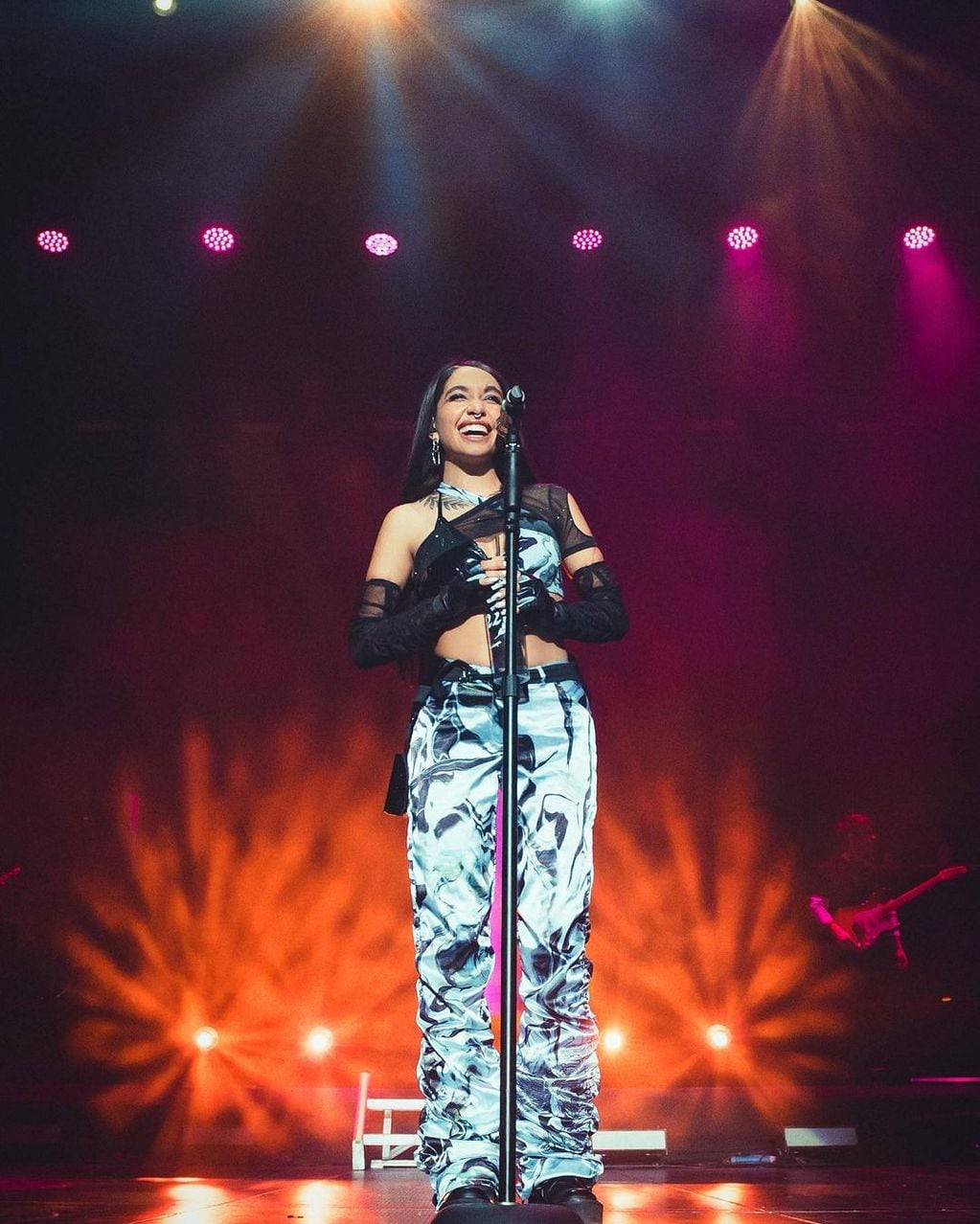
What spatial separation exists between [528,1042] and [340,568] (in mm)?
4962

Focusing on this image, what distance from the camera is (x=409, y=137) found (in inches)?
234

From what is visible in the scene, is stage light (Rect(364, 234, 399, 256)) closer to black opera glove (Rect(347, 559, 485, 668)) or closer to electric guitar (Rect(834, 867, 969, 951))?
black opera glove (Rect(347, 559, 485, 668))

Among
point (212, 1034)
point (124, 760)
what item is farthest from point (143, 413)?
point (212, 1034)

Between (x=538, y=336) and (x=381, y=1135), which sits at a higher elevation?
(x=538, y=336)

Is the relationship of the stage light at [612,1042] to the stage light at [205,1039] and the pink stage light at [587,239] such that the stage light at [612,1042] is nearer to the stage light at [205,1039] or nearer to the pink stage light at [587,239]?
the stage light at [205,1039]

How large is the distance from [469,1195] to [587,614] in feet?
3.61

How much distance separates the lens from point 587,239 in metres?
6.27

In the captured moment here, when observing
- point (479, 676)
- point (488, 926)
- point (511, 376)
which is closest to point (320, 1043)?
point (511, 376)

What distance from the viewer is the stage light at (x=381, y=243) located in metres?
6.27

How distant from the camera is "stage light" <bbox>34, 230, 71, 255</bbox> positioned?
6237 millimetres

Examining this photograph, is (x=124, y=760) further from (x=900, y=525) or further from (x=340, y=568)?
(x=900, y=525)

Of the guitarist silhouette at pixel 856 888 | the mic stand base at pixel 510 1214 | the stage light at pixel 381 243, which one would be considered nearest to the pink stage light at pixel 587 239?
the stage light at pixel 381 243

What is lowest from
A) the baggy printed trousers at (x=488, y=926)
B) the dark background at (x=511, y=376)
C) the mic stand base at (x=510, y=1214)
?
the mic stand base at (x=510, y=1214)

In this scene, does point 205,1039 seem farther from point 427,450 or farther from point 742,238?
point 742,238
